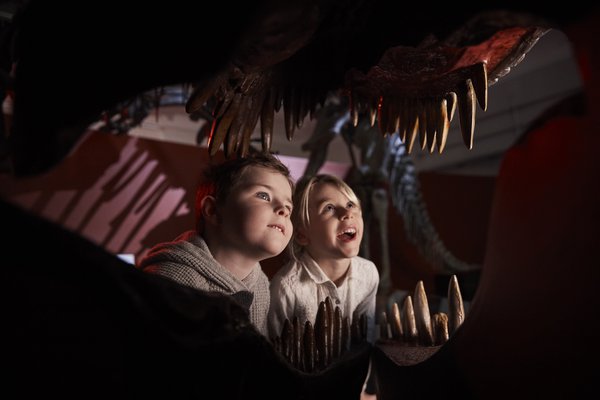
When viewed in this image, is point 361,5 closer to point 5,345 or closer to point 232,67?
point 232,67

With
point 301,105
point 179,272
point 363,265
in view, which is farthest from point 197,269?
point 363,265

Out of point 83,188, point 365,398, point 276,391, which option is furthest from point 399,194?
point 276,391

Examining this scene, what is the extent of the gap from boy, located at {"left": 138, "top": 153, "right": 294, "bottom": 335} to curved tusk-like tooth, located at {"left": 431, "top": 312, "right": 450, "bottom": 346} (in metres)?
0.31

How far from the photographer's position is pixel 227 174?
3.33 ft

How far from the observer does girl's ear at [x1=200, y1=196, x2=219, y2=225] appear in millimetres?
1003

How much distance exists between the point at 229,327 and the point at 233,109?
318mm

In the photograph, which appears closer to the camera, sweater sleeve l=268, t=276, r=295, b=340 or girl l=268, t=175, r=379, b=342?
sweater sleeve l=268, t=276, r=295, b=340

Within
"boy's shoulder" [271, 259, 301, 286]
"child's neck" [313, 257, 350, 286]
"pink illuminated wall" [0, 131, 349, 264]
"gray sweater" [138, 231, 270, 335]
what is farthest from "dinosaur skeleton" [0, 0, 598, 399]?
"pink illuminated wall" [0, 131, 349, 264]

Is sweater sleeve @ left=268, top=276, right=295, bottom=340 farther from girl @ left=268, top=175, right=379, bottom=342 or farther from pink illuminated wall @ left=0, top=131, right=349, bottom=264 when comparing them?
pink illuminated wall @ left=0, top=131, right=349, bottom=264

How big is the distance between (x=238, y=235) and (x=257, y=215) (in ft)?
0.17

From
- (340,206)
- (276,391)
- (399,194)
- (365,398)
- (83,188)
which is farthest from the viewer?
(399,194)

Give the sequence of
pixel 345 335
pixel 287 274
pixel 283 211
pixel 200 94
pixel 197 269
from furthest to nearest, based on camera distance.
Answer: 1. pixel 287 274
2. pixel 283 211
3. pixel 197 269
4. pixel 345 335
5. pixel 200 94

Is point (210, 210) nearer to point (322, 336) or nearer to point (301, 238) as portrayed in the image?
point (301, 238)

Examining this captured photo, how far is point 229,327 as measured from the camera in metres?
0.42
